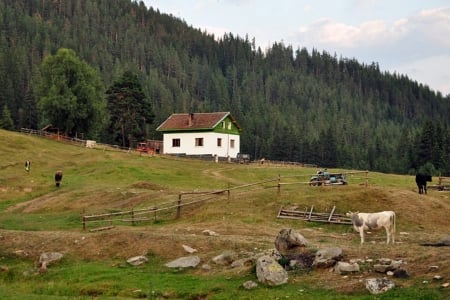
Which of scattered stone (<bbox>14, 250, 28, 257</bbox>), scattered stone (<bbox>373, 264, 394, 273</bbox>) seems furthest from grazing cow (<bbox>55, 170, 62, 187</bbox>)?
scattered stone (<bbox>373, 264, 394, 273</bbox>)

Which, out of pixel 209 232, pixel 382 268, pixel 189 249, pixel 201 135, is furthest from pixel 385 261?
pixel 201 135

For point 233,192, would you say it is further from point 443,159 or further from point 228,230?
point 443,159

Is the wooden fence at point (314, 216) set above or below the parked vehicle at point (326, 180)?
below

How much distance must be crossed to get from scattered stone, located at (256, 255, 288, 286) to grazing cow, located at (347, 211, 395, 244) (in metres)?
7.30

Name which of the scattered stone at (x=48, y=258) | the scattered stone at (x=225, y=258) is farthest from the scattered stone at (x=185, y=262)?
the scattered stone at (x=48, y=258)

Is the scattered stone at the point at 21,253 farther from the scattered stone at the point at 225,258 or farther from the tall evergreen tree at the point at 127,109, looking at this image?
the tall evergreen tree at the point at 127,109

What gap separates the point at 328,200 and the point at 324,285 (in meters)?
18.0

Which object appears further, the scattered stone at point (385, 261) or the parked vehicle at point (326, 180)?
the parked vehicle at point (326, 180)

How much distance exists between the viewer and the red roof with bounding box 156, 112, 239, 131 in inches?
3233

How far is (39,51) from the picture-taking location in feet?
641

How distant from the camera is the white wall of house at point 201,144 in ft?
268

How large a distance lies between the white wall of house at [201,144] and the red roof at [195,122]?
38.7 inches

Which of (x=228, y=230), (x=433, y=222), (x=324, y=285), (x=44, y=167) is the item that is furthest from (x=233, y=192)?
(x=44, y=167)

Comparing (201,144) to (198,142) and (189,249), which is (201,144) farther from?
(189,249)
